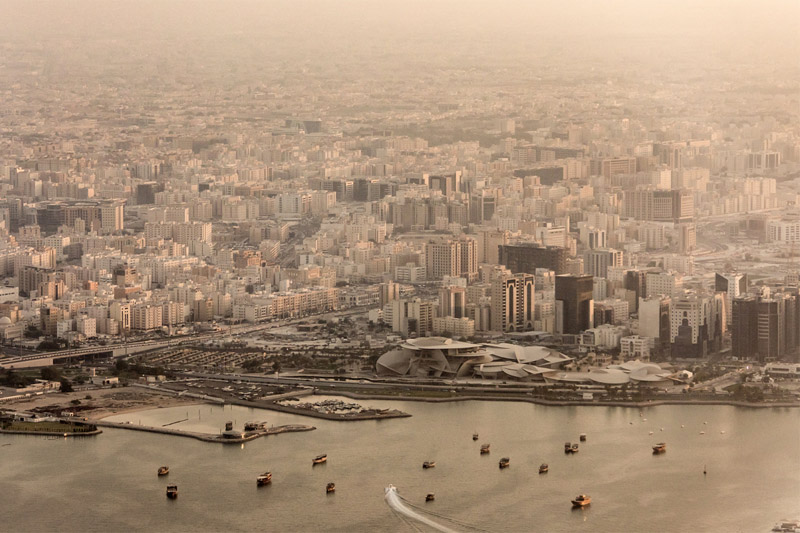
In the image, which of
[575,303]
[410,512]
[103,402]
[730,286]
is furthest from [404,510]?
[730,286]

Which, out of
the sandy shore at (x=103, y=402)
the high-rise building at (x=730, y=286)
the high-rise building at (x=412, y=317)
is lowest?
the sandy shore at (x=103, y=402)

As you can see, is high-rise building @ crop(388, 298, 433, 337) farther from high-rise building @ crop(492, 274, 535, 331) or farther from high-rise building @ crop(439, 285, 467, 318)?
high-rise building @ crop(492, 274, 535, 331)

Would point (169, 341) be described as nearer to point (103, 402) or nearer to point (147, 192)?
point (103, 402)

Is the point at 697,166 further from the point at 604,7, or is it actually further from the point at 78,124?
the point at 78,124

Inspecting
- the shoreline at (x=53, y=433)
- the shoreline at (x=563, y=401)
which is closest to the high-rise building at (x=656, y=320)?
the shoreline at (x=563, y=401)

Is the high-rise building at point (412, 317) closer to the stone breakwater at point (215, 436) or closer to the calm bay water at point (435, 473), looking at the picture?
the calm bay water at point (435, 473)

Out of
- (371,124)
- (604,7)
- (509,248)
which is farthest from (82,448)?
(371,124)
